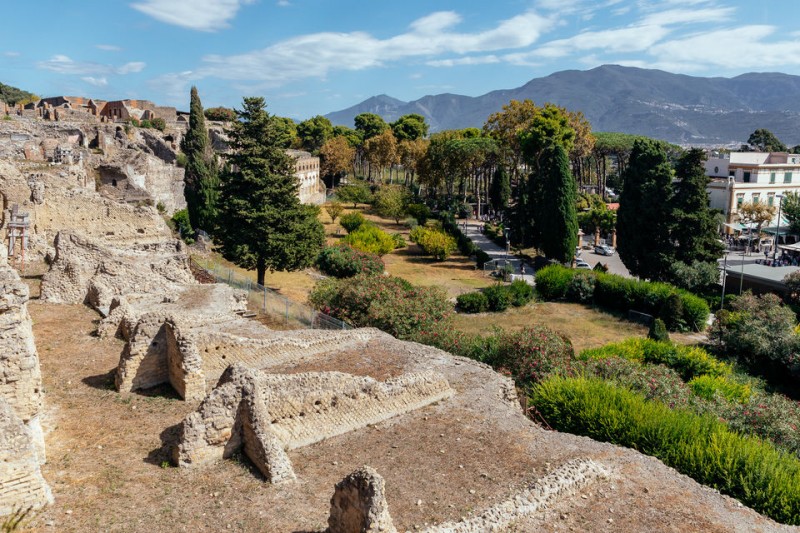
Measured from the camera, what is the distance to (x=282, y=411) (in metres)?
10.3

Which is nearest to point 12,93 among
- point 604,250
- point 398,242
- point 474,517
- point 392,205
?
point 392,205

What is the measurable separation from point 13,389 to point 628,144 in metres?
74.9

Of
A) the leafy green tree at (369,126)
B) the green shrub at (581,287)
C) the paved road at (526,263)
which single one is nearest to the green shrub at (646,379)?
the green shrub at (581,287)

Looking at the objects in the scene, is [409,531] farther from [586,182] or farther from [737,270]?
[586,182]

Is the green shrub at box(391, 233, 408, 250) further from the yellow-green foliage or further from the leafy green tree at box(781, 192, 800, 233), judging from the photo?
the leafy green tree at box(781, 192, 800, 233)

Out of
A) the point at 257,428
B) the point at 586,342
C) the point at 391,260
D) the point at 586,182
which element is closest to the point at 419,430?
the point at 257,428

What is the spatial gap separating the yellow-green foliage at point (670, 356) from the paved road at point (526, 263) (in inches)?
692

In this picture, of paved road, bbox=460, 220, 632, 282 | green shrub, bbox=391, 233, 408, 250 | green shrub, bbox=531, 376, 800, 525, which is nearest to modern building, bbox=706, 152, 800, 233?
paved road, bbox=460, 220, 632, 282

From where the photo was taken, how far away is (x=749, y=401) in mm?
15289

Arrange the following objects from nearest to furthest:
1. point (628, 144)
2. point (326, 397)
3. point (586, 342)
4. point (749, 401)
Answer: point (326, 397)
point (749, 401)
point (586, 342)
point (628, 144)

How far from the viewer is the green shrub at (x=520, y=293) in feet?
104

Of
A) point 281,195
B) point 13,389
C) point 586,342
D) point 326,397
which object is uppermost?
point 281,195

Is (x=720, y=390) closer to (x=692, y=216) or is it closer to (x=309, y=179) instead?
(x=692, y=216)

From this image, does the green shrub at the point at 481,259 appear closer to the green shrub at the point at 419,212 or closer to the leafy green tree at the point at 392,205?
the green shrub at the point at 419,212
